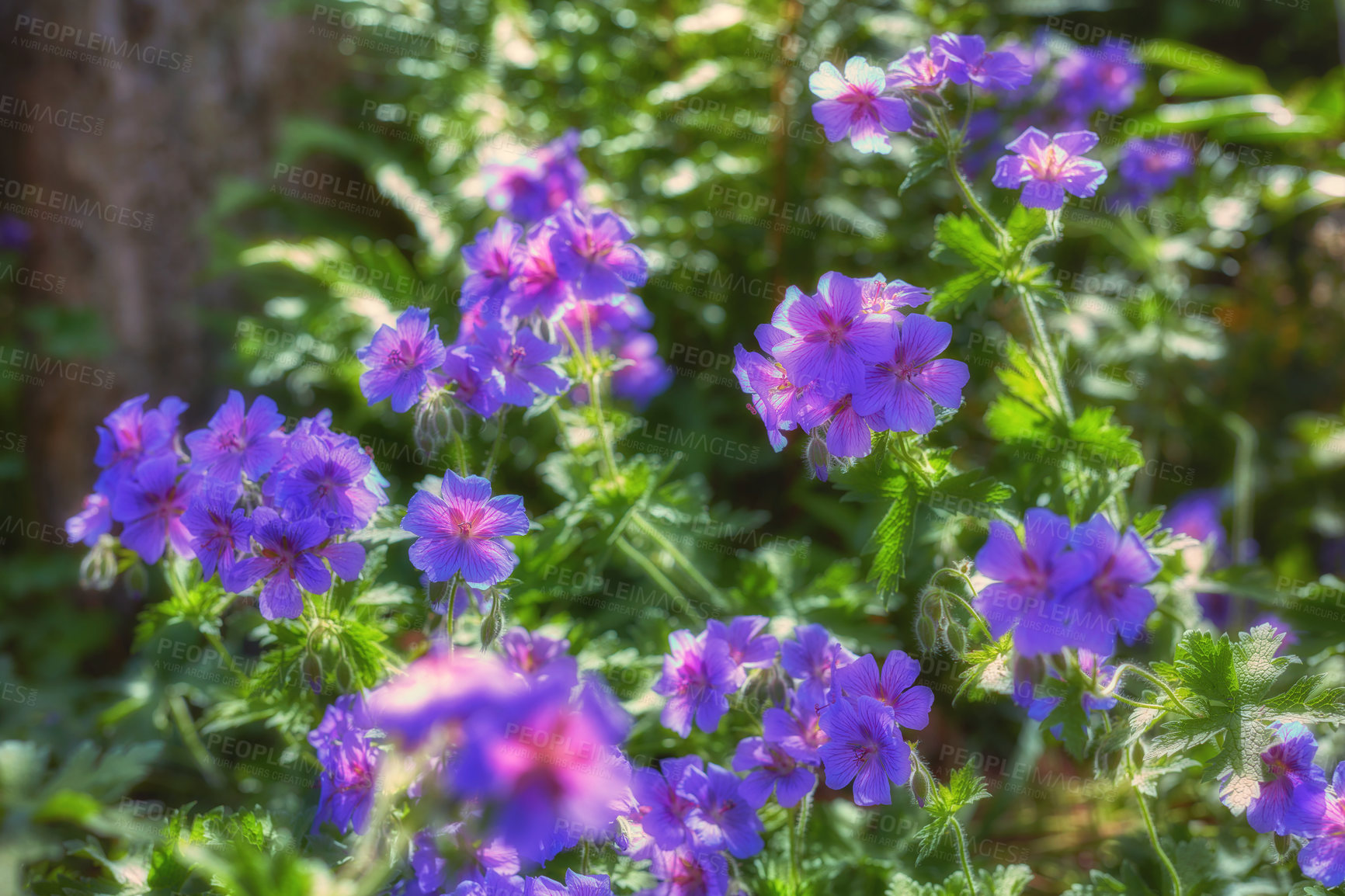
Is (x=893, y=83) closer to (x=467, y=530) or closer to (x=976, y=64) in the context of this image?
(x=976, y=64)

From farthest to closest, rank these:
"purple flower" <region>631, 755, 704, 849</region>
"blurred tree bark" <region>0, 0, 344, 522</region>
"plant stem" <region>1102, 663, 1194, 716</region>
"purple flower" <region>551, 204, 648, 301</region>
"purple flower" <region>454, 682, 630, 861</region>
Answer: "blurred tree bark" <region>0, 0, 344, 522</region>, "purple flower" <region>551, 204, 648, 301</region>, "purple flower" <region>631, 755, 704, 849</region>, "plant stem" <region>1102, 663, 1194, 716</region>, "purple flower" <region>454, 682, 630, 861</region>

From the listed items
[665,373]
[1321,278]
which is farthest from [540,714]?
[1321,278]

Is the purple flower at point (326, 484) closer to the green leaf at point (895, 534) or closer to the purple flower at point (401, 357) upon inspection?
the purple flower at point (401, 357)

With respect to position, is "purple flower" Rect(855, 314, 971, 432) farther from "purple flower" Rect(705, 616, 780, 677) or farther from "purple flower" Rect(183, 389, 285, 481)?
"purple flower" Rect(183, 389, 285, 481)

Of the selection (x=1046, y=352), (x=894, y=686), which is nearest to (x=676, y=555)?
(x=894, y=686)

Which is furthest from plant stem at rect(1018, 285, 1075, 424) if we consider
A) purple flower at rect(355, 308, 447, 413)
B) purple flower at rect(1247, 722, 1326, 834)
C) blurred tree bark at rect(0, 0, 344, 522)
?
blurred tree bark at rect(0, 0, 344, 522)

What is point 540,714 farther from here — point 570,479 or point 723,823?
point 570,479
